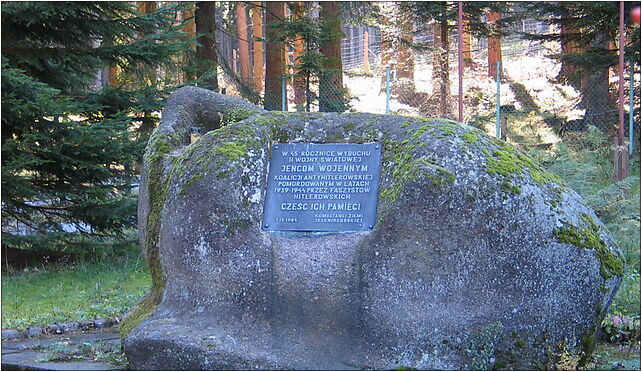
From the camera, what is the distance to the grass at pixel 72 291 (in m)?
7.06

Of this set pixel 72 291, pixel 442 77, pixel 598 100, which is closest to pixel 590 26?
pixel 598 100

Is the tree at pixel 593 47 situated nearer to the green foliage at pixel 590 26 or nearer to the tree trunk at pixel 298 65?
the green foliage at pixel 590 26

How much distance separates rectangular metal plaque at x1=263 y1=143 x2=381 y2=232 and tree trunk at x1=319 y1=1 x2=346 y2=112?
977 centimetres

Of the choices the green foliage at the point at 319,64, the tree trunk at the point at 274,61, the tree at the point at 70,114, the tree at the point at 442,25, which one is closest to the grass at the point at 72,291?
the tree at the point at 70,114

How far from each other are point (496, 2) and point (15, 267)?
1250 cm

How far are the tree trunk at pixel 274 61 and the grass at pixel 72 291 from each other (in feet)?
21.9

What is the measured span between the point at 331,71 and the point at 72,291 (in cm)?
804

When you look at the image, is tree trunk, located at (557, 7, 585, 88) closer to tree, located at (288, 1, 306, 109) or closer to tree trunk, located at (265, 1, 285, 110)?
tree, located at (288, 1, 306, 109)

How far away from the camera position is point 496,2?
1736 cm

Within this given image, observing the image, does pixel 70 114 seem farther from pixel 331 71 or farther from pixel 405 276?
pixel 405 276

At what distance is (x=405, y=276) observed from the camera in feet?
15.1

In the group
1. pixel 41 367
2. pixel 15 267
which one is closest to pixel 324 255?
pixel 41 367

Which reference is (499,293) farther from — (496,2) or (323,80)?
(496,2)

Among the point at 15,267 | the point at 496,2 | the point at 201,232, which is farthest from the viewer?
the point at 496,2
